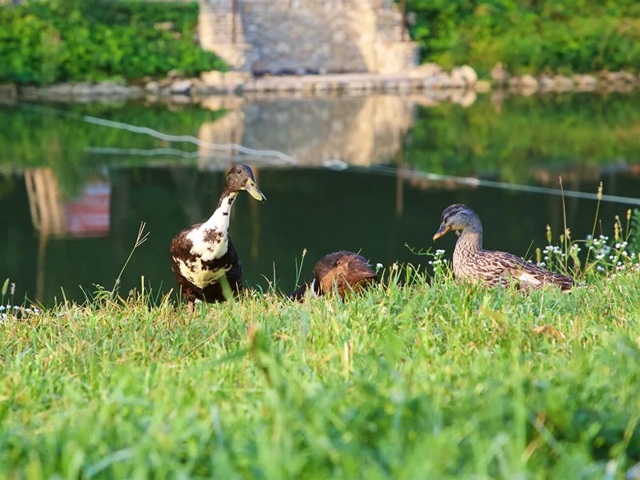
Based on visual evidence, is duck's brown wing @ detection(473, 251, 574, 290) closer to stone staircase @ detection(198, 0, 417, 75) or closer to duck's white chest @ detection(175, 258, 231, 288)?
duck's white chest @ detection(175, 258, 231, 288)

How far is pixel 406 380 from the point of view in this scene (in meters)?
2.36

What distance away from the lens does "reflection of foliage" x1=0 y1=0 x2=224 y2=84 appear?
62.8ft

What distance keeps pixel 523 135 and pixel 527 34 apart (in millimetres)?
8288

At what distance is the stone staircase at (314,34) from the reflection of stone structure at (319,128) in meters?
2.91

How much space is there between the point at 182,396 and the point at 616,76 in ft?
71.7

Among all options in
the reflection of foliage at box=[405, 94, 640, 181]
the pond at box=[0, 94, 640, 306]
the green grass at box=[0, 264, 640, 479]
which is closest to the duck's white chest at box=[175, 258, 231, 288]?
the pond at box=[0, 94, 640, 306]

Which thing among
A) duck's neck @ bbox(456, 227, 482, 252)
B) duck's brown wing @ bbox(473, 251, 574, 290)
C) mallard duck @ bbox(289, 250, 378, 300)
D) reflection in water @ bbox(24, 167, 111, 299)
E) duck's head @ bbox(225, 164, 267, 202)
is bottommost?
reflection in water @ bbox(24, 167, 111, 299)

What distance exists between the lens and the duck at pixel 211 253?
4996 mm

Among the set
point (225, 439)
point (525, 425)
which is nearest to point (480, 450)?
point (525, 425)

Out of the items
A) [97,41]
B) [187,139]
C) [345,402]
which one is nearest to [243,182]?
[345,402]

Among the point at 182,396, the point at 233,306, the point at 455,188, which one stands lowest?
the point at 455,188

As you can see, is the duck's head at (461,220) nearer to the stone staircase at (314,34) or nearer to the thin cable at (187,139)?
the thin cable at (187,139)

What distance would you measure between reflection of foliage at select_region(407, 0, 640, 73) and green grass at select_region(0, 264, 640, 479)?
19.3 metres

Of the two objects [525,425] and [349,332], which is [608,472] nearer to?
[525,425]
